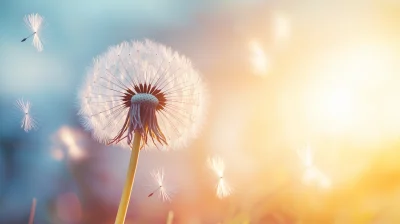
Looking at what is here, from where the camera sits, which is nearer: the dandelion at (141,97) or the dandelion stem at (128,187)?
the dandelion stem at (128,187)

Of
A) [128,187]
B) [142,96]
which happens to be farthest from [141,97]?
[128,187]

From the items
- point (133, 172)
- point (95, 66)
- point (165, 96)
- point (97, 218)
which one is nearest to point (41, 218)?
point (97, 218)

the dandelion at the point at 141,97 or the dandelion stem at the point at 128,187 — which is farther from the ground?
the dandelion at the point at 141,97

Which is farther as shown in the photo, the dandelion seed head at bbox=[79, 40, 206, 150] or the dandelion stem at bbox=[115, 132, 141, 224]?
the dandelion seed head at bbox=[79, 40, 206, 150]

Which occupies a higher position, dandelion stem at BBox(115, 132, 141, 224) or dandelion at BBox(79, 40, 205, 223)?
dandelion at BBox(79, 40, 205, 223)

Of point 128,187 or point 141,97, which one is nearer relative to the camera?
point 128,187

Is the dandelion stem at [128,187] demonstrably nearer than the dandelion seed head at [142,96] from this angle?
Yes

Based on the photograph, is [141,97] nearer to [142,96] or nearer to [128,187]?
[142,96]
